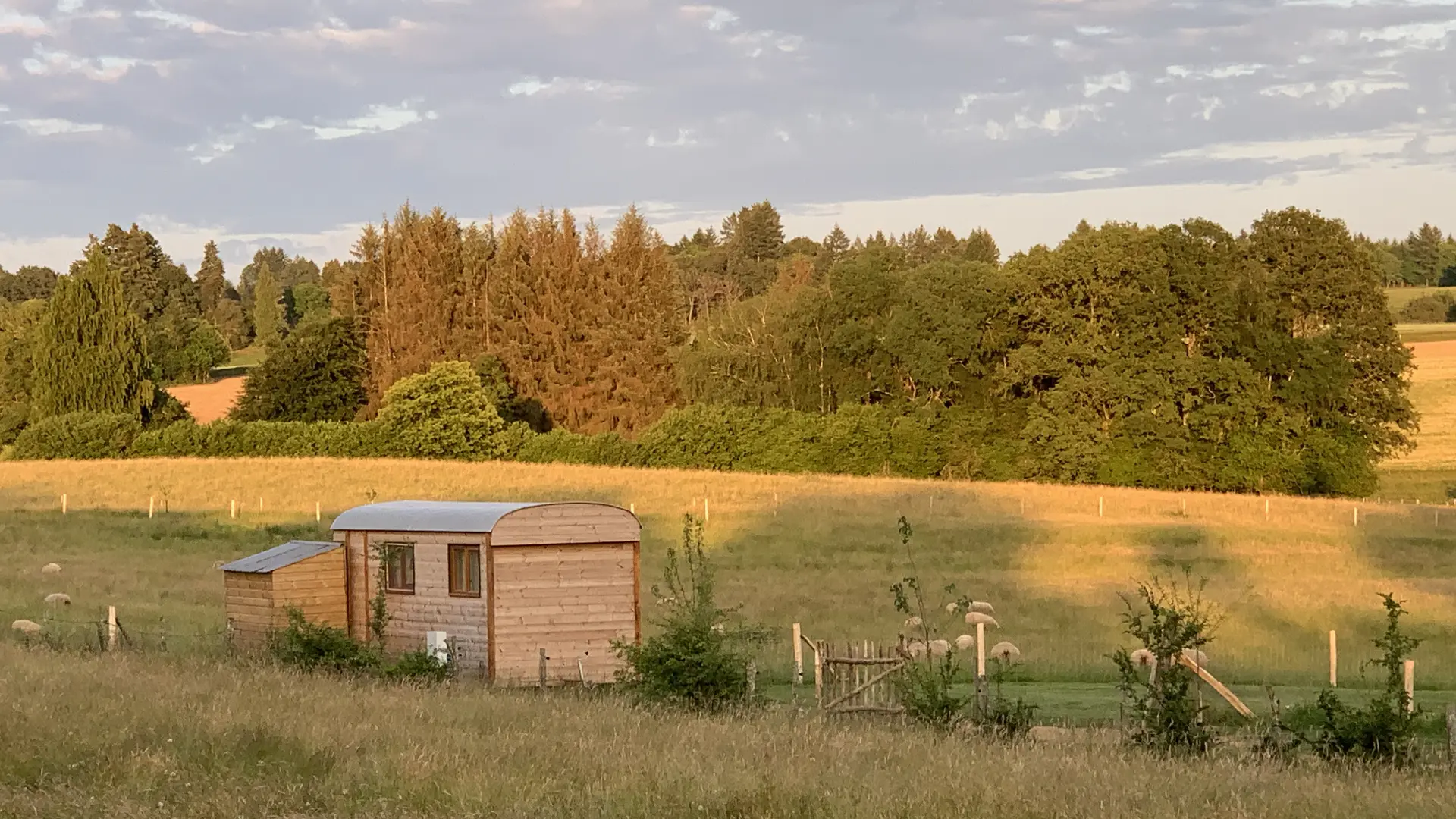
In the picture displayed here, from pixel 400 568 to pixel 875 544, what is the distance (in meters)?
23.7

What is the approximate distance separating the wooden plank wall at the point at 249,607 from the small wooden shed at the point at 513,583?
157 centimetres

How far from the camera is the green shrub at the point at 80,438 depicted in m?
77.1

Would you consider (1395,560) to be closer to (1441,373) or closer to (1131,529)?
(1131,529)

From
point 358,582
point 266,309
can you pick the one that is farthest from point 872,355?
point 266,309

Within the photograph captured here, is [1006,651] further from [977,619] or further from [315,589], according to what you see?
[315,589]


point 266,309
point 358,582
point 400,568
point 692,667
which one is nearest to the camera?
point 692,667

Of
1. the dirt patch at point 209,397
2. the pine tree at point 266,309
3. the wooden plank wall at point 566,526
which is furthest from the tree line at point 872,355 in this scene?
the wooden plank wall at point 566,526

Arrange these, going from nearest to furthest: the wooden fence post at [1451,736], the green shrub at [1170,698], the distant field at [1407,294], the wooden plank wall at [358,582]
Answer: the green shrub at [1170,698] → the wooden fence post at [1451,736] → the wooden plank wall at [358,582] → the distant field at [1407,294]

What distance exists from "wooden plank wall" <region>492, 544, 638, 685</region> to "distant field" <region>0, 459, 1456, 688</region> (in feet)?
8.89

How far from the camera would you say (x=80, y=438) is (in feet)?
254

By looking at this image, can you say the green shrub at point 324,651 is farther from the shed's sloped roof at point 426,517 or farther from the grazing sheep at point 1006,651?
the grazing sheep at point 1006,651

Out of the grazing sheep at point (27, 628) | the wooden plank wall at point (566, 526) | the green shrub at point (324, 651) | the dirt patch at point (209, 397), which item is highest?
the dirt patch at point (209, 397)

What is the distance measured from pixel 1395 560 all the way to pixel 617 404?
57269 mm

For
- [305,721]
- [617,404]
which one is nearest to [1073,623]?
[305,721]
